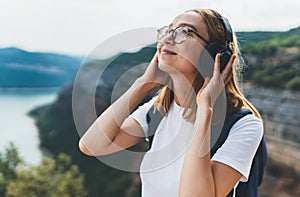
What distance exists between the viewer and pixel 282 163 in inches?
84.1

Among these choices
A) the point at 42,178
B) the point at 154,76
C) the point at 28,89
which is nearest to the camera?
the point at 154,76

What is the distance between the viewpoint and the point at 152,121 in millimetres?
1107

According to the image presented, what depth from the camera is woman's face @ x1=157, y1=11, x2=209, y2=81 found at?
3.16 ft

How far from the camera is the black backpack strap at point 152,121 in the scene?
3.58 ft

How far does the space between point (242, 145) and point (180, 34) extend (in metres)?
0.26

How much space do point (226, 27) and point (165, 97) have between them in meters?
0.22

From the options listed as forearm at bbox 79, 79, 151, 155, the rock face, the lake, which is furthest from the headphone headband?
the lake

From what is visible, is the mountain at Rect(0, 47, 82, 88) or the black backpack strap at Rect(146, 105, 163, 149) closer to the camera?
the black backpack strap at Rect(146, 105, 163, 149)

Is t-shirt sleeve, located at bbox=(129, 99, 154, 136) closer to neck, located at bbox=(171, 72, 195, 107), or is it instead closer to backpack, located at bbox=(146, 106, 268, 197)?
neck, located at bbox=(171, 72, 195, 107)

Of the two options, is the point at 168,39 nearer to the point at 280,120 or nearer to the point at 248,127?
the point at 248,127

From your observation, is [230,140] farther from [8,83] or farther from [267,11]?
[8,83]

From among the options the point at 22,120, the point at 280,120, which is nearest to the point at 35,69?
the point at 22,120

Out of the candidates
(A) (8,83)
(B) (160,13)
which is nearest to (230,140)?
(B) (160,13)

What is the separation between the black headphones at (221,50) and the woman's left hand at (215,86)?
1 cm
